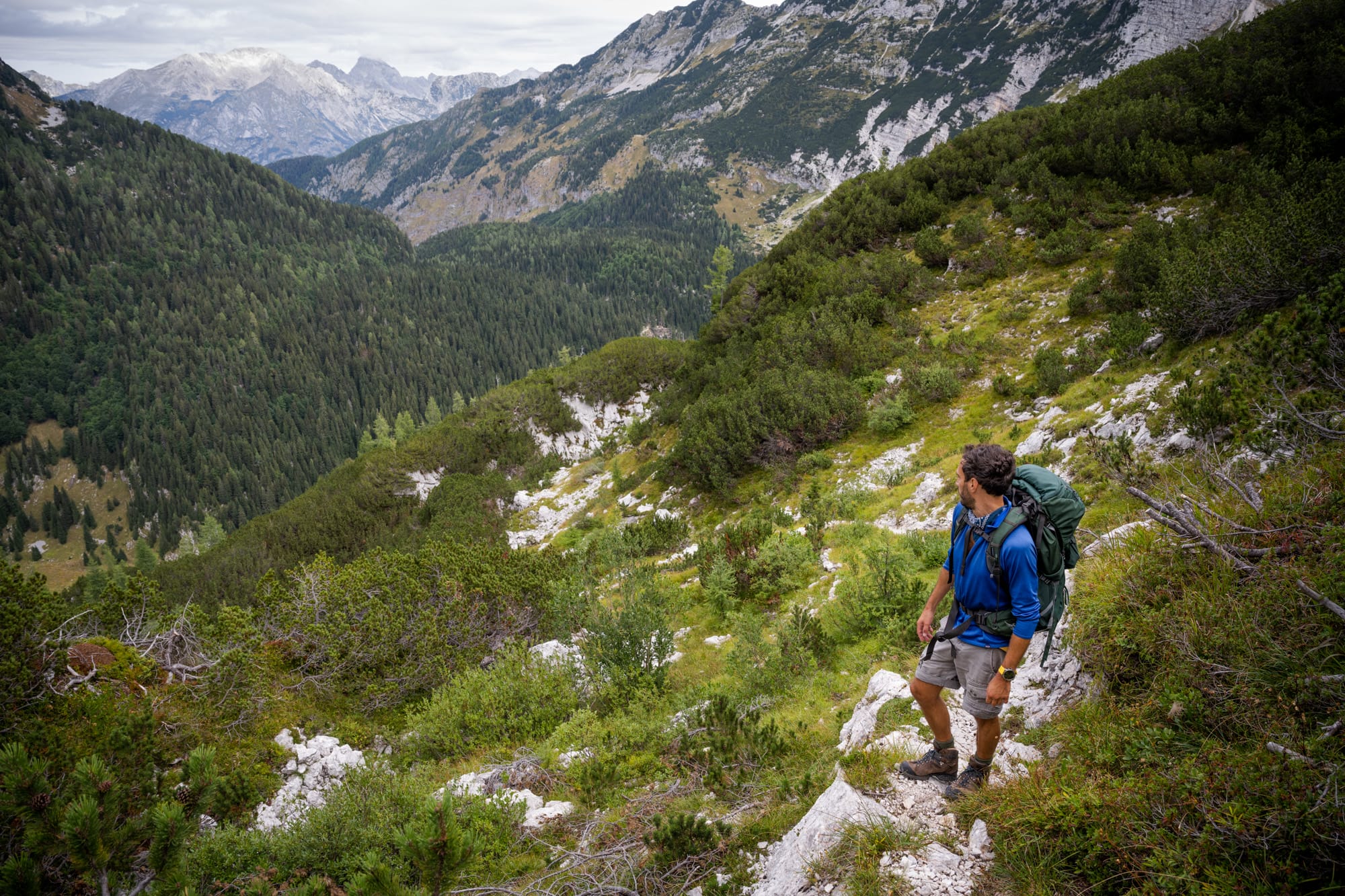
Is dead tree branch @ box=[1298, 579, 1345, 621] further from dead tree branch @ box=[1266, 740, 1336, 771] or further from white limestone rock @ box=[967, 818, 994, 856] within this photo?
white limestone rock @ box=[967, 818, 994, 856]

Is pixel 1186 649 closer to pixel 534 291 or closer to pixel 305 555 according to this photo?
pixel 305 555

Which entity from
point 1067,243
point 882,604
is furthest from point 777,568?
point 1067,243

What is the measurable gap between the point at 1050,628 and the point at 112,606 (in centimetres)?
1537

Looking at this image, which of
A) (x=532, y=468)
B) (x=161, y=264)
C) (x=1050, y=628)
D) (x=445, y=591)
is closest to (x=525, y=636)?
(x=445, y=591)

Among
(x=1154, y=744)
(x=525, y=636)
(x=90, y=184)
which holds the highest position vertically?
(x=90, y=184)

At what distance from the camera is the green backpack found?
12.9 feet

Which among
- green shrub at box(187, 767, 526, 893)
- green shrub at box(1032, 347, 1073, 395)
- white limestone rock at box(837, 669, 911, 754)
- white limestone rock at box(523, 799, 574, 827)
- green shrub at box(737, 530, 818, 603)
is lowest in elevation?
green shrub at box(737, 530, 818, 603)

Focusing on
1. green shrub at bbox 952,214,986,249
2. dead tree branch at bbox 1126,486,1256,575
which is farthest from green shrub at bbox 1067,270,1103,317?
dead tree branch at bbox 1126,486,1256,575

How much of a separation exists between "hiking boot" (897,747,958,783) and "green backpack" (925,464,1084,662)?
117cm

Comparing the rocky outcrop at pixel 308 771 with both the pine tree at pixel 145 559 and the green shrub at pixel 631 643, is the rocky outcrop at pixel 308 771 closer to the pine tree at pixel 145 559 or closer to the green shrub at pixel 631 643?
the green shrub at pixel 631 643

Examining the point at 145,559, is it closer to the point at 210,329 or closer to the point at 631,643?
the point at 210,329

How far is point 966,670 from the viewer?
4.35 m

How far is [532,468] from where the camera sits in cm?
5444

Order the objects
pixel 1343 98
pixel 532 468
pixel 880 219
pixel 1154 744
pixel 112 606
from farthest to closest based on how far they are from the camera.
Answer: pixel 532 468
pixel 880 219
pixel 1343 98
pixel 112 606
pixel 1154 744
